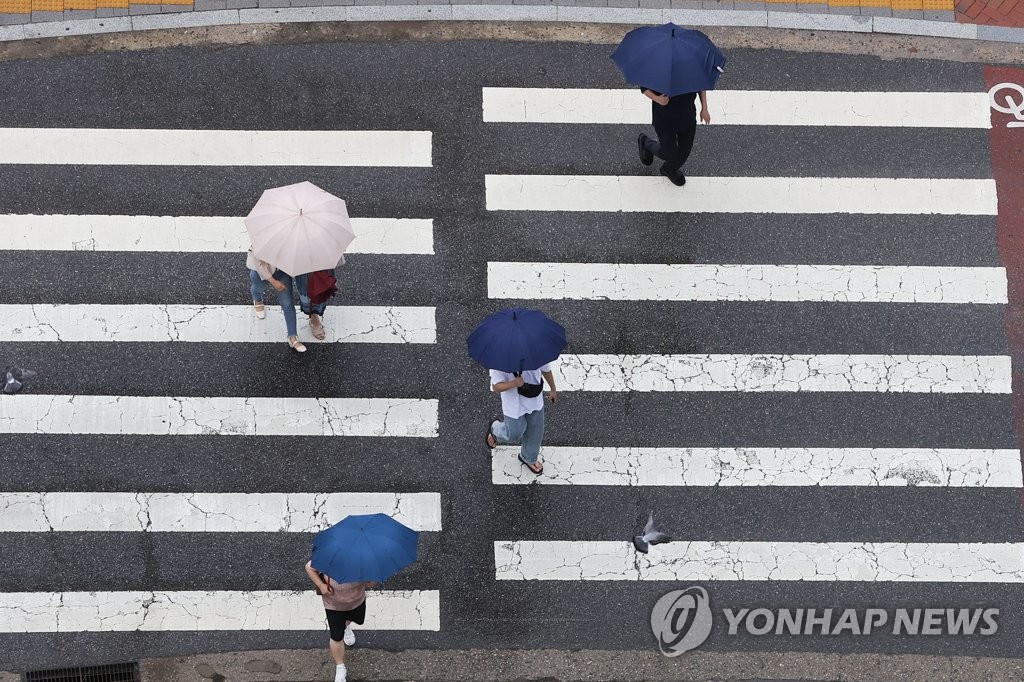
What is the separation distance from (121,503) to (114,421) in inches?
29.7

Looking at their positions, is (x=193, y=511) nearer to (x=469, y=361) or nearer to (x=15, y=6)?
(x=469, y=361)

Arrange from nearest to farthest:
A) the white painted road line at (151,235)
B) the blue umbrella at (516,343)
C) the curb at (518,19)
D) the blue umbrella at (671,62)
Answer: the blue umbrella at (516,343)
the blue umbrella at (671,62)
the white painted road line at (151,235)
the curb at (518,19)

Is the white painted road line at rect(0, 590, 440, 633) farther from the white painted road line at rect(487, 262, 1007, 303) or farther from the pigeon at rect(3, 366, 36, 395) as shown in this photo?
the white painted road line at rect(487, 262, 1007, 303)

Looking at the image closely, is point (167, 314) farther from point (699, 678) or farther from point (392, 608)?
point (699, 678)

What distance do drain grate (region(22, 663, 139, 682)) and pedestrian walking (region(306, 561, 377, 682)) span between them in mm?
1811

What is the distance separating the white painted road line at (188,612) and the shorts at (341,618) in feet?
2.53

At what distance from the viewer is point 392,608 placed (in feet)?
31.8

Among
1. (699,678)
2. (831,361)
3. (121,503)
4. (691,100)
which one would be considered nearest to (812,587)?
(699,678)

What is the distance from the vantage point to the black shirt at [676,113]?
32.9 ft


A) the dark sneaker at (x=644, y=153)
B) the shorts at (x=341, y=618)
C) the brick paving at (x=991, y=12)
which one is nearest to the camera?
the shorts at (x=341, y=618)

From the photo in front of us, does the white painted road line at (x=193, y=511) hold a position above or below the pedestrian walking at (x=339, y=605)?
above

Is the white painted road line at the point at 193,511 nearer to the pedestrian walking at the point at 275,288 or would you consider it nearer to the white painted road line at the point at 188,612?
the white painted road line at the point at 188,612

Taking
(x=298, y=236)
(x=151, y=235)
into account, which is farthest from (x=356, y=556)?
(x=151, y=235)

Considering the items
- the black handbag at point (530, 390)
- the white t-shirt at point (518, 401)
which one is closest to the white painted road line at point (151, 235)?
the white t-shirt at point (518, 401)
